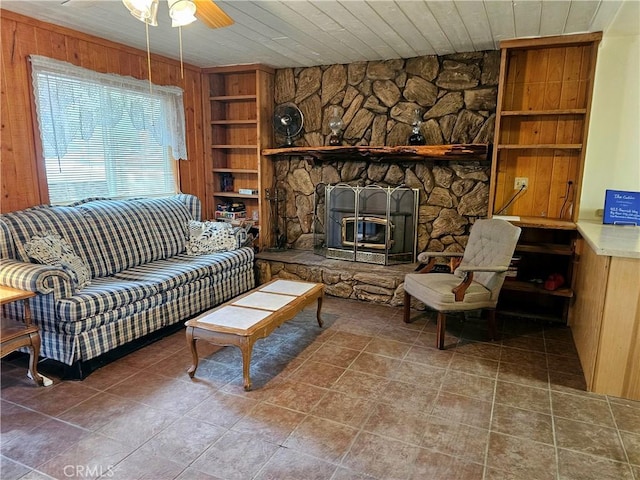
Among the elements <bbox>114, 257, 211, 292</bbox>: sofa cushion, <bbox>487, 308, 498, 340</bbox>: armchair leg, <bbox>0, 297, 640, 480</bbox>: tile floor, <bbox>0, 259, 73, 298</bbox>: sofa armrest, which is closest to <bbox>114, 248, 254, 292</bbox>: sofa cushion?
<bbox>114, 257, 211, 292</bbox>: sofa cushion

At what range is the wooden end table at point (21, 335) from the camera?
92.9 inches

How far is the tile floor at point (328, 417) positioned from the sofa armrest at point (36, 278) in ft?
1.94

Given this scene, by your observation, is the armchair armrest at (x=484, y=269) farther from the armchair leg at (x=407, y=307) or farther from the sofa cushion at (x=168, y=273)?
the sofa cushion at (x=168, y=273)

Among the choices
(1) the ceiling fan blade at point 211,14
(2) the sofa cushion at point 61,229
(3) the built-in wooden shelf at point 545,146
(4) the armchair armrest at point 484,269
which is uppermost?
(1) the ceiling fan blade at point 211,14

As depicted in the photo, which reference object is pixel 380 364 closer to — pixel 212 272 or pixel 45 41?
pixel 212 272

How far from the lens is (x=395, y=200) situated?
4.31 metres

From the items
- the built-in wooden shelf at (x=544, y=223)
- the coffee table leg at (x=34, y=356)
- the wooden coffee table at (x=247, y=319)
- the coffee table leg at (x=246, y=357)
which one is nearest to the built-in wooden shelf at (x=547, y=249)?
the built-in wooden shelf at (x=544, y=223)

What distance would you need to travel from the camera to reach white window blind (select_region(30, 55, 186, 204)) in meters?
3.28

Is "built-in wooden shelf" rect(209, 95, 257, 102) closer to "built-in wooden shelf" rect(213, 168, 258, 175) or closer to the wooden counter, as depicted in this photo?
"built-in wooden shelf" rect(213, 168, 258, 175)

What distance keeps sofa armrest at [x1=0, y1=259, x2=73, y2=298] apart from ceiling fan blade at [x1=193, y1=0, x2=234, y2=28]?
1.72 meters

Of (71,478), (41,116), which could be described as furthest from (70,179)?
(71,478)

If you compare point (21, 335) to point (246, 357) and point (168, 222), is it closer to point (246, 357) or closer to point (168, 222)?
point (246, 357)

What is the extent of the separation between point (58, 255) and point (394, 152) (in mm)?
2924

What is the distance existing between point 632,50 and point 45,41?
454 centimetres
